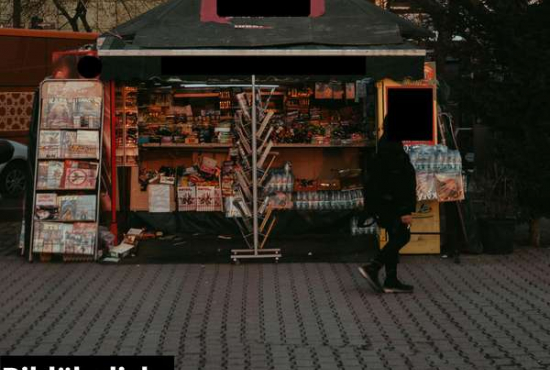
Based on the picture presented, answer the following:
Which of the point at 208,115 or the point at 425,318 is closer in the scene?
the point at 425,318

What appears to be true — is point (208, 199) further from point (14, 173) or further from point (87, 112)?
point (14, 173)

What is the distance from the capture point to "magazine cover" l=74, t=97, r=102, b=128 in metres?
13.8

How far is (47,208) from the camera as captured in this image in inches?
538

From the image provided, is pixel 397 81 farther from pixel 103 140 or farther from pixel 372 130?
pixel 103 140

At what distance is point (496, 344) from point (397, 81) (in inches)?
218

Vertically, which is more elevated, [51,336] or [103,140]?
[103,140]

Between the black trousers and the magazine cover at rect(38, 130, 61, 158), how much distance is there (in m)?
4.75

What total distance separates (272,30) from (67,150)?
3064 mm

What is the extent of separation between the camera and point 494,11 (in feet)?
46.4

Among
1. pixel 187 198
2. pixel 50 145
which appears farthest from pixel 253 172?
pixel 50 145

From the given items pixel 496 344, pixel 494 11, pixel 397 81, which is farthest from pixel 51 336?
pixel 494 11

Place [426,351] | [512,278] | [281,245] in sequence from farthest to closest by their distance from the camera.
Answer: [281,245]
[512,278]
[426,351]

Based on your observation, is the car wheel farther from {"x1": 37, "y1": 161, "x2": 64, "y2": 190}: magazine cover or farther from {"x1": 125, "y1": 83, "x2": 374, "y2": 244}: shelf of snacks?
{"x1": 37, "y1": 161, "x2": 64, "y2": 190}: magazine cover

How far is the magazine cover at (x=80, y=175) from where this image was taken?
13750 mm
